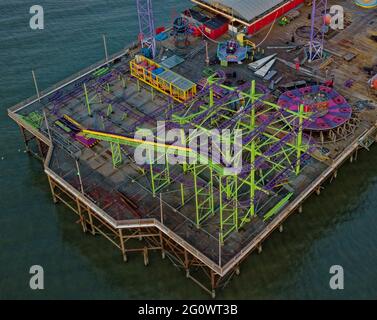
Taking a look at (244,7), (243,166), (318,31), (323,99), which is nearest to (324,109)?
(323,99)

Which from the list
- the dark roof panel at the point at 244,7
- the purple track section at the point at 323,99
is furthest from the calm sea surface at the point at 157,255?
the dark roof panel at the point at 244,7

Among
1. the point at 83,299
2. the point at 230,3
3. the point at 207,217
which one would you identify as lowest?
the point at 83,299

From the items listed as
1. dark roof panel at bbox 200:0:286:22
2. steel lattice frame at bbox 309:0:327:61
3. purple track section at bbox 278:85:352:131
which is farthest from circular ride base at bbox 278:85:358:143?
dark roof panel at bbox 200:0:286:22

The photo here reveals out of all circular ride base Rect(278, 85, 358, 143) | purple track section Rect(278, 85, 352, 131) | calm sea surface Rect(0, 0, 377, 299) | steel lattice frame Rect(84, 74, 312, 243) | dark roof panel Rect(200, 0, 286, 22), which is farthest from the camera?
dark roof panel Rect(200, 0, 286, 22)

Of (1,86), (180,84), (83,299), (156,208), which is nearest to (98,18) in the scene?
(1,86)

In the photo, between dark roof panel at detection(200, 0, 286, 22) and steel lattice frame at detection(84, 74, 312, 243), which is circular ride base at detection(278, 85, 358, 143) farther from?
dark roof panel at detection(200, 0, 286, 22)

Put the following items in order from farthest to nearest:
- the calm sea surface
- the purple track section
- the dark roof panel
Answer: the dark roof panel → the purple track section → the calm sea surface

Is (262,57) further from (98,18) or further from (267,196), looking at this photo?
(98,18)

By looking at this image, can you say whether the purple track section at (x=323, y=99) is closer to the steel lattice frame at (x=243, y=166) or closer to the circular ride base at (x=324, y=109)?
the circular ride base at (x=324, y=109)

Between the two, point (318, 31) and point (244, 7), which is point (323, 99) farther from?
point (244, 7)
